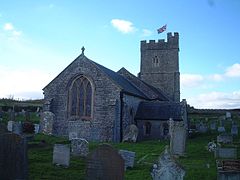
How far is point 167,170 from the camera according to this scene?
9680 millimetres

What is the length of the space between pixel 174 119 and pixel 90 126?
742 centimetres

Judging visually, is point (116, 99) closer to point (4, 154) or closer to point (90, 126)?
point (90, 126)

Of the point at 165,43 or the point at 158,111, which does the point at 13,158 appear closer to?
the point at 158,111

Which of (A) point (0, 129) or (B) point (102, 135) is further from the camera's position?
(B) point (102, 135)

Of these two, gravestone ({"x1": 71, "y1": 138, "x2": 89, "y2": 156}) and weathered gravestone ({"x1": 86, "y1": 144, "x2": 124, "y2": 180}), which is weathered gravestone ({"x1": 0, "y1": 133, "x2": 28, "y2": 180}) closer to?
weathered gravestone ({"x1": 86, "y1": 144, "x2": 124, "y2": 180})

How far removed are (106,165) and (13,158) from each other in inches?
90.7

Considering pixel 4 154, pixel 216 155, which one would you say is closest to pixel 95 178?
pixel 4 154

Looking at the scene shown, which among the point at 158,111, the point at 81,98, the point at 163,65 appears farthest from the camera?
the point at 163,65

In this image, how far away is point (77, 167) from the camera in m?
12.5

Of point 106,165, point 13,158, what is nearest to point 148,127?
point 106,165

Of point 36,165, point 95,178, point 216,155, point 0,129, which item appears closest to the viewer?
point 95,178

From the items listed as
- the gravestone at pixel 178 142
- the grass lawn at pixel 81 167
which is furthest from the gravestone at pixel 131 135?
the gravestone at pixel 178 142

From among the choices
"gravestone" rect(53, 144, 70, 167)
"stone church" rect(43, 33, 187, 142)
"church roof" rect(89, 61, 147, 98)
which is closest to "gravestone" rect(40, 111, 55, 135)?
"stone church" rect(43, 33, 187, 142)

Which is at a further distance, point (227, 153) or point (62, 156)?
point (227, 153)
